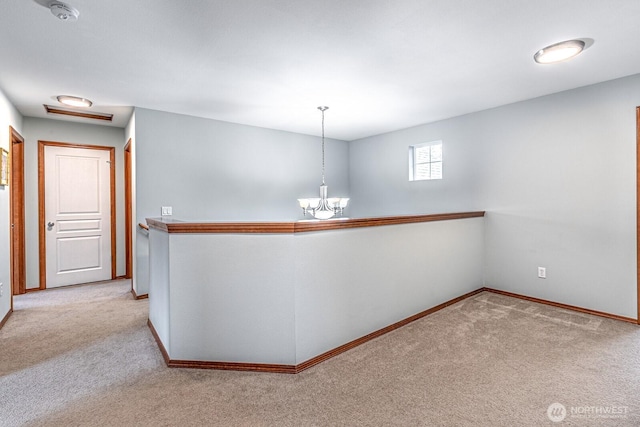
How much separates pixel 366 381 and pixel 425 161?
3.74 meters

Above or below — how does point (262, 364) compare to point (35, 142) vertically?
below

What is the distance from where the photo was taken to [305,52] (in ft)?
7.92

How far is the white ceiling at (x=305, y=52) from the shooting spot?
6.22ft

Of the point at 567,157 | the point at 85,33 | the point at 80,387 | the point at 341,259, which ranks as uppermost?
the point at 85,33

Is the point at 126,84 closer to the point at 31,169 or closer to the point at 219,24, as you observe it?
the point at 219,24

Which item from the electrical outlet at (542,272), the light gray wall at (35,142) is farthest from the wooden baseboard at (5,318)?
the electrical outlet at (542,272)

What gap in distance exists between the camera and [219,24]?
2.03 m

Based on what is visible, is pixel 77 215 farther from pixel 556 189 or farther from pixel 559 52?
pixel 556 189

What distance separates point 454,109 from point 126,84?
3.73 meters

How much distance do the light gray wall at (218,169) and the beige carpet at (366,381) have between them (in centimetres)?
165

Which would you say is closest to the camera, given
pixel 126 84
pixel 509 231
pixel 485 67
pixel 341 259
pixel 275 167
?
pixel 341 259

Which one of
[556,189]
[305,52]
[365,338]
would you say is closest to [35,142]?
[305,52]

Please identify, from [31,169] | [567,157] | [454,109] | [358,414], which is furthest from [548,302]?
[31,169]

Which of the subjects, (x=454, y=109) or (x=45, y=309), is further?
(x=454, y=109)
